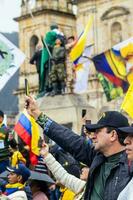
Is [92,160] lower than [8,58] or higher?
lower

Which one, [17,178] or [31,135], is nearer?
[17,178]

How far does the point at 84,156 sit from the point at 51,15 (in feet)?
114

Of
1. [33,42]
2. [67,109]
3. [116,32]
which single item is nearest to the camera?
[67,109]

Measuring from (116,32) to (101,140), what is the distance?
102 feet

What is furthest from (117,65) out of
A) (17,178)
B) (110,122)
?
(110,122)

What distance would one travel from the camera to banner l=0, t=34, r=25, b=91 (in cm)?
958

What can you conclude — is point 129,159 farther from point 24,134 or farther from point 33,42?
point 33,42

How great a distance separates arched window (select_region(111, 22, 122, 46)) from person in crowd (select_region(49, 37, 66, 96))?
21960mm

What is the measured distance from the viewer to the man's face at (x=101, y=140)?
14.1 feet

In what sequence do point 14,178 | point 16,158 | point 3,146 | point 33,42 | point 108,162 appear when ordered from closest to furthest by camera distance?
point 108,162 < point 14,178 < point 16,158 < point 3,146 < point 33,42

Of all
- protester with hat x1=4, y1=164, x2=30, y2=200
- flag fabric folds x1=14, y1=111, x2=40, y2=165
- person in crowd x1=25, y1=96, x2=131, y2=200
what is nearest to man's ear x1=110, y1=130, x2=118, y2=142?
person in crowd x1=25, y1=96, x2=131, y2=200

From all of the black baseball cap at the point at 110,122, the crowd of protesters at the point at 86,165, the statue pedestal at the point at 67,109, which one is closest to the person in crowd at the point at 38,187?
the crowd of protesters at the point at 86,165

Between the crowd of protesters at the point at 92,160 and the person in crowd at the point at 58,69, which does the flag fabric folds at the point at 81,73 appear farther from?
the crowd of protesters at the point at 92,160

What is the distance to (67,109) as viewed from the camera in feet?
40.8
